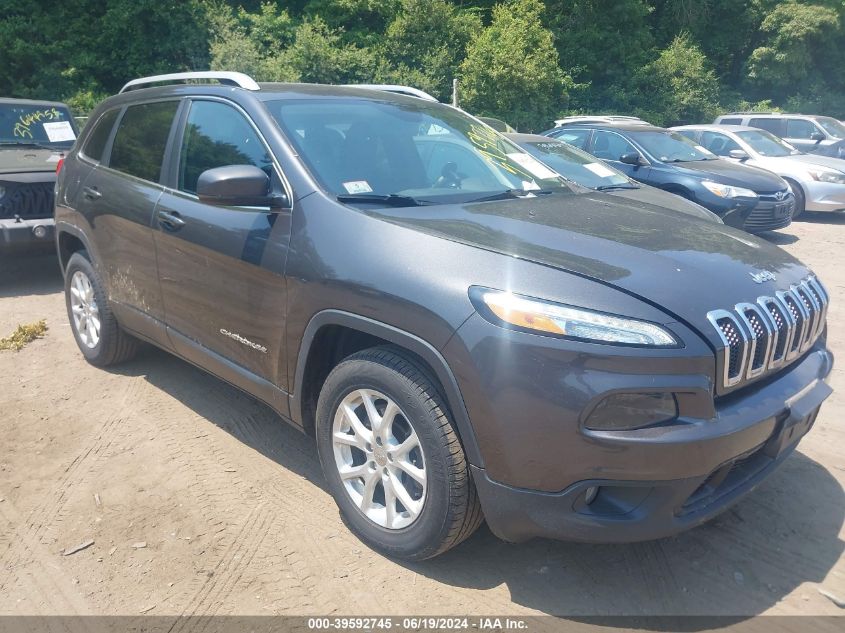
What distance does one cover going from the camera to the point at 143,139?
13.5 ft

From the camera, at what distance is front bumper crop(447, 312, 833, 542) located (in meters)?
2.18

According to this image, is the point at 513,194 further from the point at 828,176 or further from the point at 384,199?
the point at 828,176

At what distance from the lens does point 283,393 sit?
311 centimetres

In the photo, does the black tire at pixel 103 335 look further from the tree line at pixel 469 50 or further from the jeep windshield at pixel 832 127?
the tree line at pixel 469 50

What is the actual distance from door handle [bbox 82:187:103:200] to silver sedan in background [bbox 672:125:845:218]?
10.0 meters

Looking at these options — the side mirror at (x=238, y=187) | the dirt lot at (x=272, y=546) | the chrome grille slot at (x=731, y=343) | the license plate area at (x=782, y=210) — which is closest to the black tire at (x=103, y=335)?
the dirt lot at (x=272, y=546)

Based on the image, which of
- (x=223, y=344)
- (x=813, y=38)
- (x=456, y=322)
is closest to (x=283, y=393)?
(x=223, y=344)

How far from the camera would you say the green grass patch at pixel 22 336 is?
524 cm

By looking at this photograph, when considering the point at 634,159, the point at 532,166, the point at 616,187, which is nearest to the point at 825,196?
the point at 634,159

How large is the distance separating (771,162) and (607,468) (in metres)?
11.3

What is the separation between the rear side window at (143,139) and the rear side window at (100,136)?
17cm

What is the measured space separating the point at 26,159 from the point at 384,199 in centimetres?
575

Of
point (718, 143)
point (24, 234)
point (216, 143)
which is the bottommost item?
point (24, 234)

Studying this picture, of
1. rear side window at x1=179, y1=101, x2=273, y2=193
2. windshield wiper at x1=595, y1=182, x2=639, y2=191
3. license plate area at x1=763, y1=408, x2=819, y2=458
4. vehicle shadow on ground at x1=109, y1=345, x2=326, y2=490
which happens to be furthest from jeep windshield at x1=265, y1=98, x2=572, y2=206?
windshield wiper at x1=595, y1=182, x2=639, y2=191
